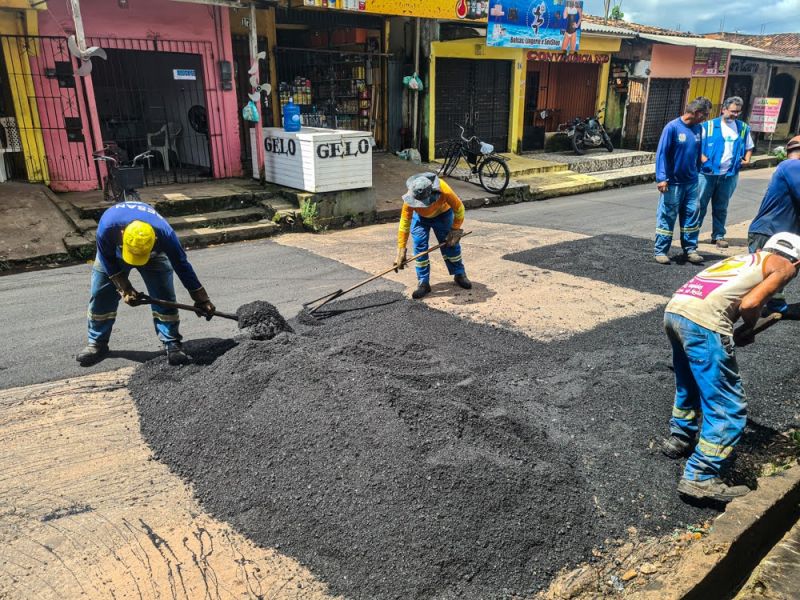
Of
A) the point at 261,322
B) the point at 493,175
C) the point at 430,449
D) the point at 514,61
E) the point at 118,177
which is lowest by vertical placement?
the point at 430,449

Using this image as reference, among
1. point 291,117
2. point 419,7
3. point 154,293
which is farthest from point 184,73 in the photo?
point 154,293

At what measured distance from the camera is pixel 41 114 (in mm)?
9375

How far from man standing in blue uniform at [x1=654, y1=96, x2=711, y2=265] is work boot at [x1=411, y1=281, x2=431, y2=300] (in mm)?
3023

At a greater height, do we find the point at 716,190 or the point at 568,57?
the point at 568,57

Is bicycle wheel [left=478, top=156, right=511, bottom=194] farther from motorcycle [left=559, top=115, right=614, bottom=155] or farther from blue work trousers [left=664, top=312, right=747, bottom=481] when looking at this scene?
blue work trousers [left=664, top=312, right=747, bottom=481]

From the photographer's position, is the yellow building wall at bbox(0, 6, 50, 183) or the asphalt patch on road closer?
the asphalt patch on road

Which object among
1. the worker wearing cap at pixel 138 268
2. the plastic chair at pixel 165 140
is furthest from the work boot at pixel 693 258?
the plastic chair at pixel 165 140

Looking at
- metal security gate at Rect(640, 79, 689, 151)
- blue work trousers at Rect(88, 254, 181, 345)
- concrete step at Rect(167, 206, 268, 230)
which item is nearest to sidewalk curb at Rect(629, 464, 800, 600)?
blue work trousers at Rect(88, 254, 181, 345)

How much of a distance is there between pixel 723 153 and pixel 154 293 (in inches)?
269

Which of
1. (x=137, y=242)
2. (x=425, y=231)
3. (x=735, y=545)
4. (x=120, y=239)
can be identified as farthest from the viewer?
(x=425, y=231)

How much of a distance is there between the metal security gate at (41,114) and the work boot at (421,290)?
21.7 ft

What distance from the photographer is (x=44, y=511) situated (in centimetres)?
333

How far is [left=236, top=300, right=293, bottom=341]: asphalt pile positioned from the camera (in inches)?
189

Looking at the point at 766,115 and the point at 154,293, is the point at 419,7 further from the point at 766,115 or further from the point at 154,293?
the point at 766,115
